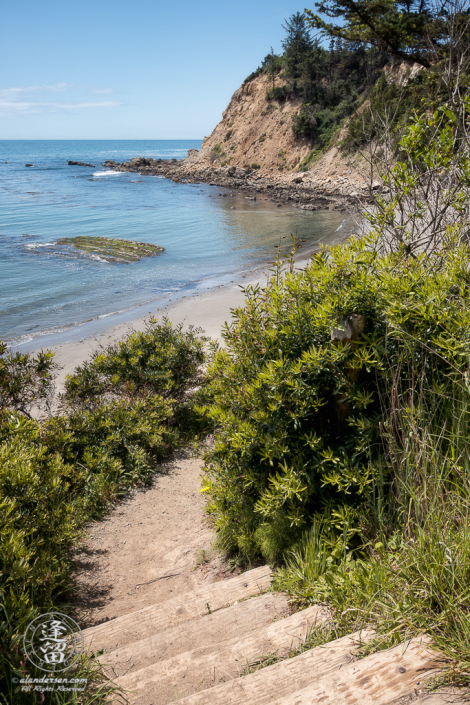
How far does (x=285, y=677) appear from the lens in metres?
1.92

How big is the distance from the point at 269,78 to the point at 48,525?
64.8 metres

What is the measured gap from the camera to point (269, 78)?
56.4 metres

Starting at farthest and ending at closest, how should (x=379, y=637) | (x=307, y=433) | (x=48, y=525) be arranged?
(x=48, y=525) → (x=307, y=433) → (x=379, y=637)

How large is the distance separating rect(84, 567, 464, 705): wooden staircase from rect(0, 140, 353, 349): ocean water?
10038mm

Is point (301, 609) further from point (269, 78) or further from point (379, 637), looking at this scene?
point (269, 78)

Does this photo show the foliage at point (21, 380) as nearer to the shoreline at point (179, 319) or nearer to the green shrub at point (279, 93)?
the shoreline at point (179, 319)

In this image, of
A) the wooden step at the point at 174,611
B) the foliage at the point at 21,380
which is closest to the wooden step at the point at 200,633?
the wooden step at the point at 174,611

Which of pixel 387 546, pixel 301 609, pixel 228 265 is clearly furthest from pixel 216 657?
pixel 228 265

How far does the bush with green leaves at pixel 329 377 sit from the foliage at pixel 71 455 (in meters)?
1.31

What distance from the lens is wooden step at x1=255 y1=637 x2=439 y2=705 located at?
159 centimetres

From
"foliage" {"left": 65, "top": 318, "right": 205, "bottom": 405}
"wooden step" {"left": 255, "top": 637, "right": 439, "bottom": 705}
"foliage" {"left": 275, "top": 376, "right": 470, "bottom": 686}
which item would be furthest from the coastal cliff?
"wooden step" {"left": 255, "top": 637, "right": 439, "bottom": 705}

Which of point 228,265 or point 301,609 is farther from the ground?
point 228,265

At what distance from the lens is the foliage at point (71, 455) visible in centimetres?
221

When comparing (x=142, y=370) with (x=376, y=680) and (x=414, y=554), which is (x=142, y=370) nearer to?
(x=414, y=554)
